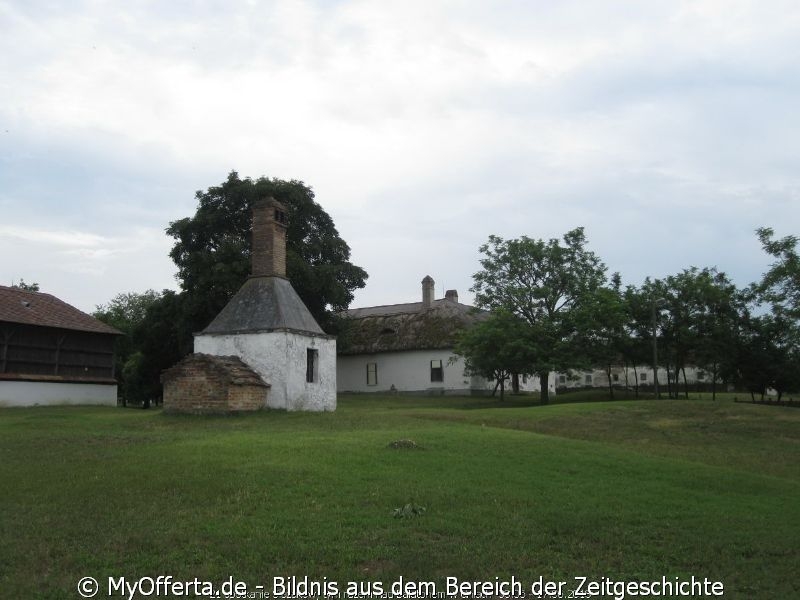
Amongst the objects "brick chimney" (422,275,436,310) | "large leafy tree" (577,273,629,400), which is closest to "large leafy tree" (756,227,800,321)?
"large leafy tree" (577,273,629,400)

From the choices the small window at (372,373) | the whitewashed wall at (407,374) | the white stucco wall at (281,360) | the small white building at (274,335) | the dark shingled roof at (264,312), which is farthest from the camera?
the small window at (372,373)

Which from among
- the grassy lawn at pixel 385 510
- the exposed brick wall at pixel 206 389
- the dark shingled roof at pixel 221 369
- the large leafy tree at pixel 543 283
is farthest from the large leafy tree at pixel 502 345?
the grassy lawn at pixel 385 510

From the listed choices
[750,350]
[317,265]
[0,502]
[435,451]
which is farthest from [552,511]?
[750,350]

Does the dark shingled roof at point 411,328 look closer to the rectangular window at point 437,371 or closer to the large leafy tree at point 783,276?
the rectangular window at point 437,371

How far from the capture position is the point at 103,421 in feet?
74.7

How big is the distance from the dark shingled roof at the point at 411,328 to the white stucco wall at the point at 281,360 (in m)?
17.2

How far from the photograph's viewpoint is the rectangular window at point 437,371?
151 feet

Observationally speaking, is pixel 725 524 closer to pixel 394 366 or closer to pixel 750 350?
pixel 750 350

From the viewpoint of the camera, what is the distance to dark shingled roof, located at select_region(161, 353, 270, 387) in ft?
79.3

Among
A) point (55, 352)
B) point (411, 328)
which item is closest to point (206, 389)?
point (55, 352)

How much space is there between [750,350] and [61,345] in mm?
33900

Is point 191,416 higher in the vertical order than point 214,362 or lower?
lower

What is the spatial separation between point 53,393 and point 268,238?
1348 centimetres

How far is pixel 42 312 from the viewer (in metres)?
34.5
